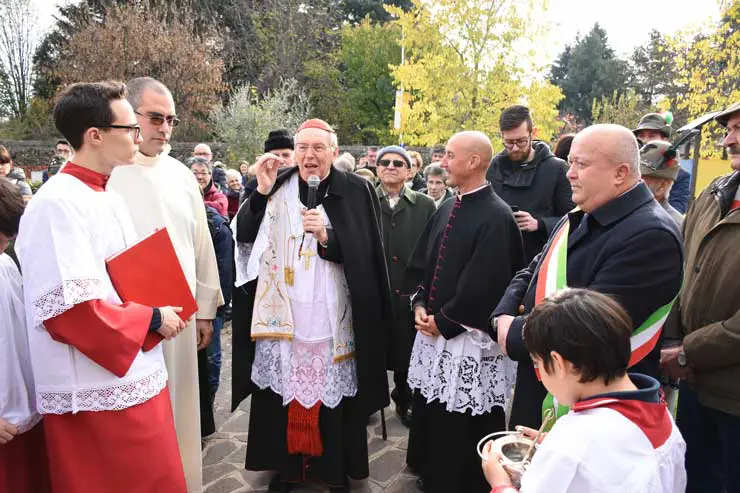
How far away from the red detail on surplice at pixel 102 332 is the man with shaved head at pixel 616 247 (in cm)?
166

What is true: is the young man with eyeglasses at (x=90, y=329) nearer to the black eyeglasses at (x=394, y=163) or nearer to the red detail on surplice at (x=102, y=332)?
the red detail on surplice at (x=102, y=332)

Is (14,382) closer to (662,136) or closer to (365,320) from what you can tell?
(365,320)

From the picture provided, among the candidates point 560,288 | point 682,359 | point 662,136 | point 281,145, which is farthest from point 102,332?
point 662,136

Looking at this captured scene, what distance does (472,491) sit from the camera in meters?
3.53

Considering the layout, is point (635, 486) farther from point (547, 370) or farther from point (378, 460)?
point (378, 460)

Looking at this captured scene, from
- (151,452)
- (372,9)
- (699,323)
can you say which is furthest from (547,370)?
(372,9)

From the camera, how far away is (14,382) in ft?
7.45

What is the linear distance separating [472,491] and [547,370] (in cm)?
223

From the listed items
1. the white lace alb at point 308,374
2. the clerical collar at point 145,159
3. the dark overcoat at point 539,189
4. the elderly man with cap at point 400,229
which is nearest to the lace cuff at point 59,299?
the clerical collar at point 145,159

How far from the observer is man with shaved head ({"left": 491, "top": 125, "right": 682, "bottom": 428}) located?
7.19 feet

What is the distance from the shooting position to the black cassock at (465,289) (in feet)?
11.0

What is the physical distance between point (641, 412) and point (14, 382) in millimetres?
2444

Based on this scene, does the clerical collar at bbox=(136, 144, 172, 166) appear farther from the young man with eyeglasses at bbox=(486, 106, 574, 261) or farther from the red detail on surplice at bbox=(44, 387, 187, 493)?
the young man with eyeglasses at bbox=(486, 106, 574, 261)

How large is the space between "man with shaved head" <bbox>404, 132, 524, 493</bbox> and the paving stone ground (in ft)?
1.17
